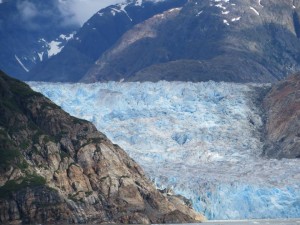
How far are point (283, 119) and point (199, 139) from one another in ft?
62.8

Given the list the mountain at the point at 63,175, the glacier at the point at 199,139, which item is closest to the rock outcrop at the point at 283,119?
the glacier at the point at 199,139

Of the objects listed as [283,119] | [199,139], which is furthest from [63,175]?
[283,119]

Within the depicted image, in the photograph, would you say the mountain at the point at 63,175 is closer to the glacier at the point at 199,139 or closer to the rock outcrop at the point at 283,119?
the glacier at the point at 199,139

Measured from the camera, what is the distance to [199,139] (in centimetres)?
14025

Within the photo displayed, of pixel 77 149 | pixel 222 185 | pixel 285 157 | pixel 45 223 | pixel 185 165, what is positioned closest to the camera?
pixel 45 223

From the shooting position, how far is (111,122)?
477 ft

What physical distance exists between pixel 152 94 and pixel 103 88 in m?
9.54

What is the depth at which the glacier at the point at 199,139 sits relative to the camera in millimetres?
112562

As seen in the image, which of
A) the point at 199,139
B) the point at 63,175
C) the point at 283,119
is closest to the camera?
the point at 63,175

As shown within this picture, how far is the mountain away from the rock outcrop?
36595 mm

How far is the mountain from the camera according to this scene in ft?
302

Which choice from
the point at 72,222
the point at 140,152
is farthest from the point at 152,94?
the point at 72,222

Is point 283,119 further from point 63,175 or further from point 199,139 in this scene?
point 63,175

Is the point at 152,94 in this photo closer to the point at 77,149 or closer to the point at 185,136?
the point at 185,136
